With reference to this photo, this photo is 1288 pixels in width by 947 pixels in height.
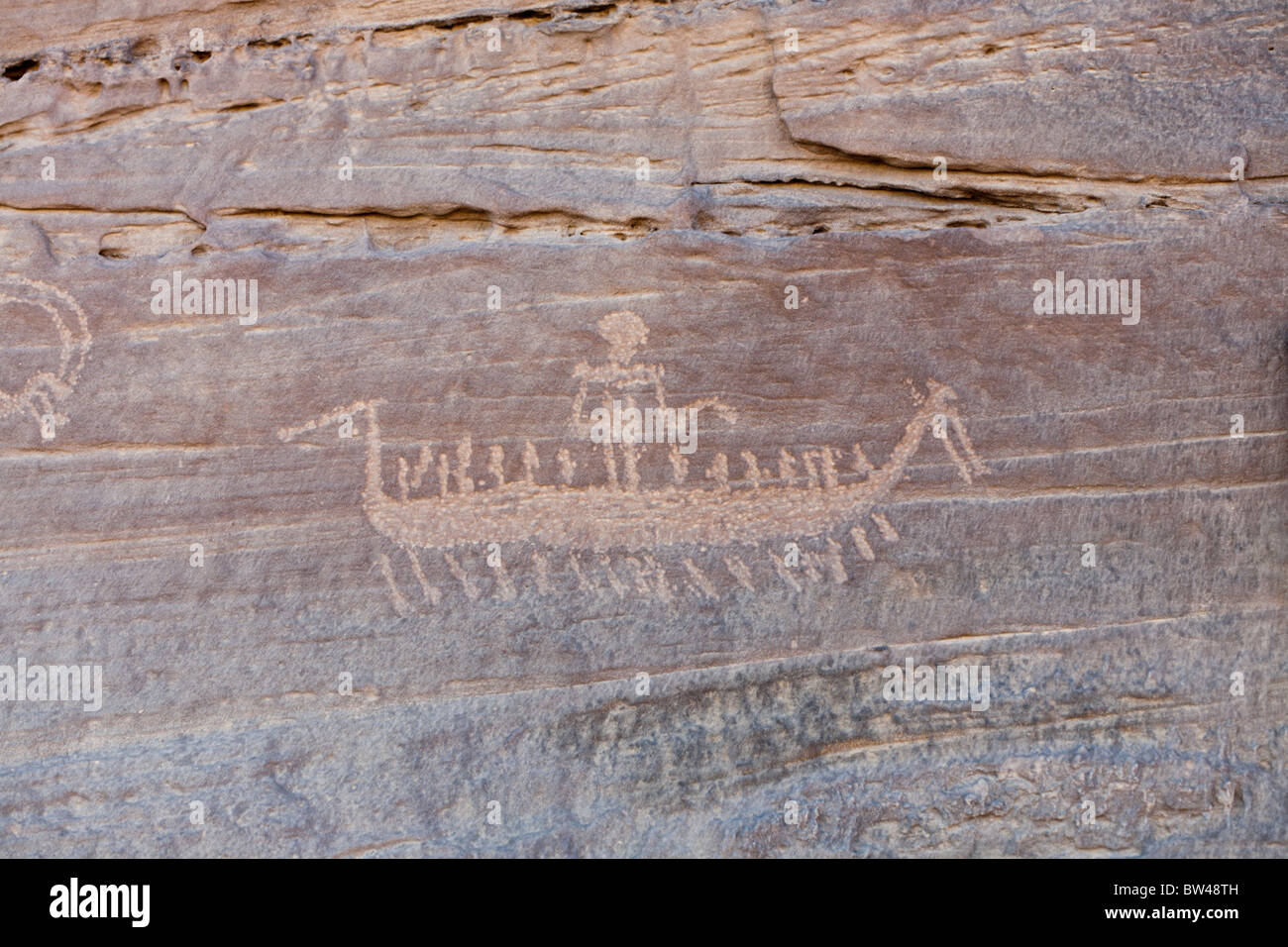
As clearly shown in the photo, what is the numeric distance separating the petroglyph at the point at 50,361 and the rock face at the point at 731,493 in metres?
0.02

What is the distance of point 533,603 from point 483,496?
0.37m

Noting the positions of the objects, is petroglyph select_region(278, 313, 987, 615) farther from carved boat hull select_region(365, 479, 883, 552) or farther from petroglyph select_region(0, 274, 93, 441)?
petroglyph select_region(0, 274, 93, 441)

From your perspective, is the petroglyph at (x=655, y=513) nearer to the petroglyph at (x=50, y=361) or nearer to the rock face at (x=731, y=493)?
the rock face at (x=731, y=493)

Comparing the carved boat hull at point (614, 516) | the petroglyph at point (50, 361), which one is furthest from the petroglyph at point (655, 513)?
the petroglyph at point (50, 361)

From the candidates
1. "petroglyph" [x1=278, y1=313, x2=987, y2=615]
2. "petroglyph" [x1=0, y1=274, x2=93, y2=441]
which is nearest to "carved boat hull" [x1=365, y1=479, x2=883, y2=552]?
"petroglyph" [x1=278, y1=313, x2=987, y2=615]

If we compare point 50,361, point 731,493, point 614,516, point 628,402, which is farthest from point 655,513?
point 50,361

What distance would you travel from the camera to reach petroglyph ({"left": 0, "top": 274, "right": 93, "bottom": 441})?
3.03m

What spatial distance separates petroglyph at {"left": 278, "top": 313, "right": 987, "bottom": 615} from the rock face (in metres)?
0.01

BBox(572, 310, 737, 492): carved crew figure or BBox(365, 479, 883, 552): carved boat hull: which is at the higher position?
BBox(572, 310, 737, 492): carved crew figure

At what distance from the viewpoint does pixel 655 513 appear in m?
2.95

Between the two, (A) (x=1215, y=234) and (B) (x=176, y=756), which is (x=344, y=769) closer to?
(B) (x=176, y=756)

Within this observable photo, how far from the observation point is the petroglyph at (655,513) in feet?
9.66

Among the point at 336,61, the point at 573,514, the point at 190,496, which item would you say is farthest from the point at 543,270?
the point at 190,496

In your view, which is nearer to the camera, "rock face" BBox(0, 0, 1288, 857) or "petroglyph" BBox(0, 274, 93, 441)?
"rock face" BBox(0, 0, 1288, 857)
